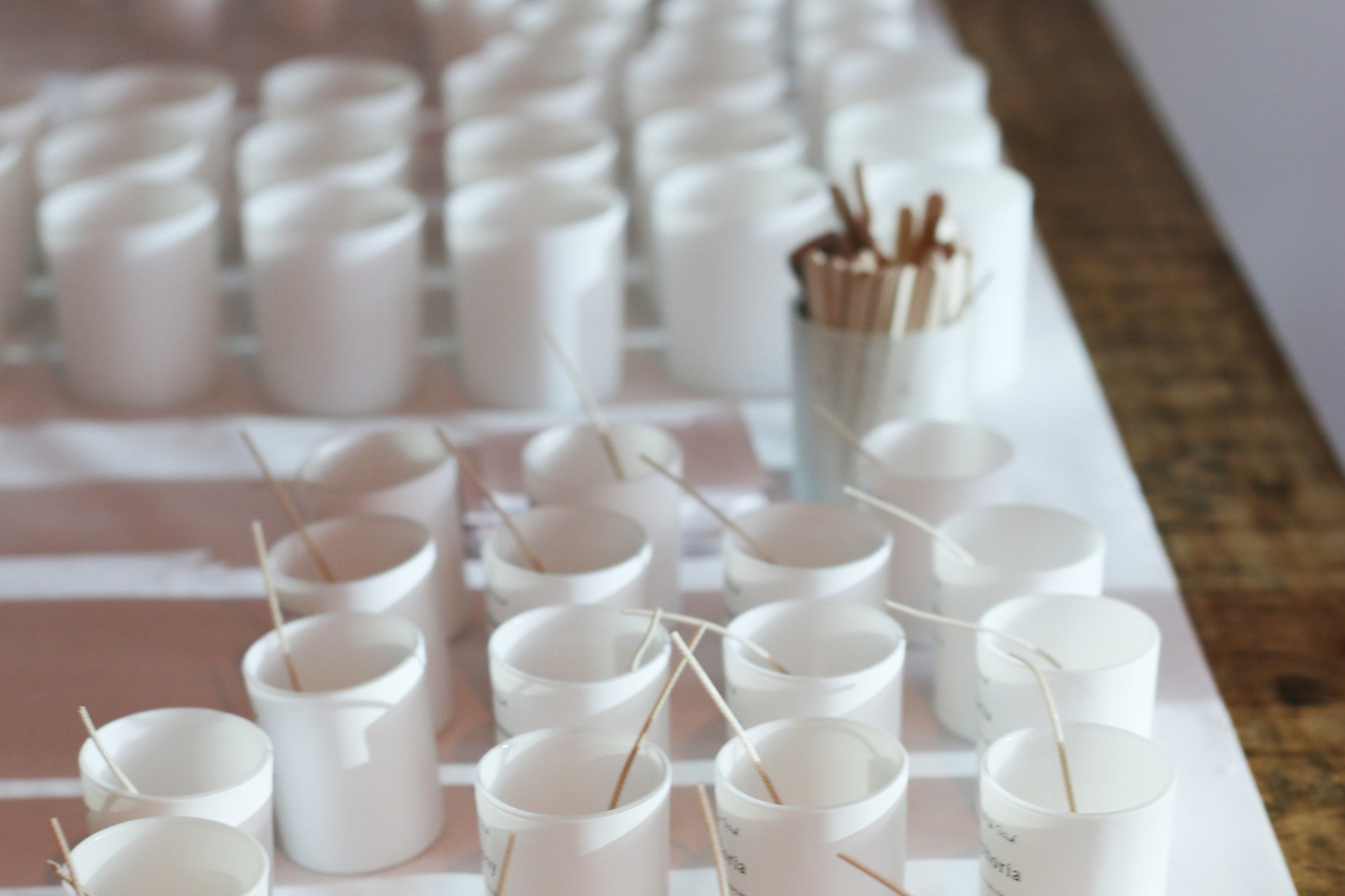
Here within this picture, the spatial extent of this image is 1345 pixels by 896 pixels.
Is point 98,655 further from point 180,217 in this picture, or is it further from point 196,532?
point 180,217

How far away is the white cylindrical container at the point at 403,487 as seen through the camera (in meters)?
0.95

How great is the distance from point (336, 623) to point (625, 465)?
25 cm

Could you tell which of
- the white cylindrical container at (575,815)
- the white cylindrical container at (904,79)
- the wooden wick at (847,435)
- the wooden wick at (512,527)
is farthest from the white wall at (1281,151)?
the white cylindrical container at (575,815)

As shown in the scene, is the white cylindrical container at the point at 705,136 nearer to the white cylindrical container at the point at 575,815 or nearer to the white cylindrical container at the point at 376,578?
the white cylindrical container at the point at 376,578

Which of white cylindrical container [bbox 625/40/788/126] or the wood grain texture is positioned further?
white cylindrical container [bbox 625/40/788/126]

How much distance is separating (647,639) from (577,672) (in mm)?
68

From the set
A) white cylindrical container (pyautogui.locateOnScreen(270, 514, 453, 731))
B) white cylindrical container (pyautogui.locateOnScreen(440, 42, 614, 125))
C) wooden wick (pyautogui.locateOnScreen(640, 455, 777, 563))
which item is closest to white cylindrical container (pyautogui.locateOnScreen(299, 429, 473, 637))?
white cylindrical container (pyautogui.locateOnScreen(270, 514, 453, 731))

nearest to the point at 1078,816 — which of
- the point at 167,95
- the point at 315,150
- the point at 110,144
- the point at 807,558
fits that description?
the point at 807,558

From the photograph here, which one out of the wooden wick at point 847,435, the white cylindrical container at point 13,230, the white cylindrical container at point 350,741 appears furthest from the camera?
the white cylindrical container at point 13,230

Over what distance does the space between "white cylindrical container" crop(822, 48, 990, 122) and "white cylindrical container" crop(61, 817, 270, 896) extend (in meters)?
0.93

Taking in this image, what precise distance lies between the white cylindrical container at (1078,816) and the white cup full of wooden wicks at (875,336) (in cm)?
32

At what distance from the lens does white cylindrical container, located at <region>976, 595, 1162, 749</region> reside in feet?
2.52

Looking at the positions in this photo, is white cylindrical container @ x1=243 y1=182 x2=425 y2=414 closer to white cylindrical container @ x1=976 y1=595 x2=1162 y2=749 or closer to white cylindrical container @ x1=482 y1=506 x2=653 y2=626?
white cylindrical container @ x1=482 y1=506 x2=653 y2=626

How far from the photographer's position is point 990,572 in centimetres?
85
